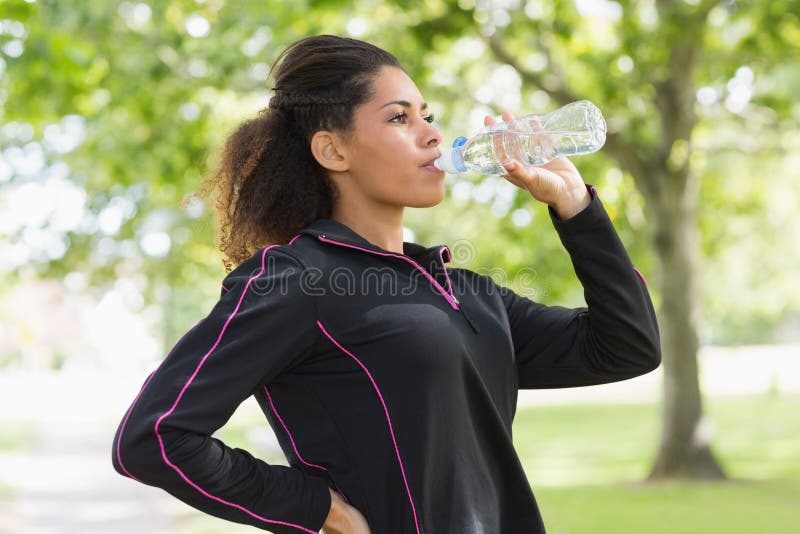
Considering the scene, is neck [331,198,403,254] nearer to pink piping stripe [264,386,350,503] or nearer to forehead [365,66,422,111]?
forehead [365,66,422,111]

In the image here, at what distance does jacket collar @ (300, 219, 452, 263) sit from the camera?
2.15m

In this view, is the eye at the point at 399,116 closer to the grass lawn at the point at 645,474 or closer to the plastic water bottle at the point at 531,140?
the plastic water bottle at the point at 531,140

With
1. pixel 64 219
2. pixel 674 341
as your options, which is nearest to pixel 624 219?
pixel 674 341

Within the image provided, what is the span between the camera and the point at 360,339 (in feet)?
6.64

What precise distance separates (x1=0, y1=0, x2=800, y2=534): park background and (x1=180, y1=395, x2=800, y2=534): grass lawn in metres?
0.06

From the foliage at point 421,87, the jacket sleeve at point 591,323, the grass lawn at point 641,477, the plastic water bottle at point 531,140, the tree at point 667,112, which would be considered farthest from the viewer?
the tree at point 667,112

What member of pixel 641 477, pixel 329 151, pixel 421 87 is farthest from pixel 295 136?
pixel 641 477

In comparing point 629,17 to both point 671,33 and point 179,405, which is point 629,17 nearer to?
point 671,33

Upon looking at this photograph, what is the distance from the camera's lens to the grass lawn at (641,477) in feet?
32.3

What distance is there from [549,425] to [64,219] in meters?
11.4

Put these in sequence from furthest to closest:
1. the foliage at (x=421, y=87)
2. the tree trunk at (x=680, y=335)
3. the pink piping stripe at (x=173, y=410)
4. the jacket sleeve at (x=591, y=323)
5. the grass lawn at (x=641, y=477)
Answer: the tree trunk at (x=680, y=335)
the grass lawn at (x=641, y=477)
the foliage at (x=421, y=87)
the jacket sleeve at (x=591, y=323)
the pink piping stripe at (x=173, y=410)

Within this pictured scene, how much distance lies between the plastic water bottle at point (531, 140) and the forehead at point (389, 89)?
0.48 feet

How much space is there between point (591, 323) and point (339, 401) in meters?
0.64

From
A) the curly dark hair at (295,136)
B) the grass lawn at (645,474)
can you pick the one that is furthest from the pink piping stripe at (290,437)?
the grass lawn at (645,474)
